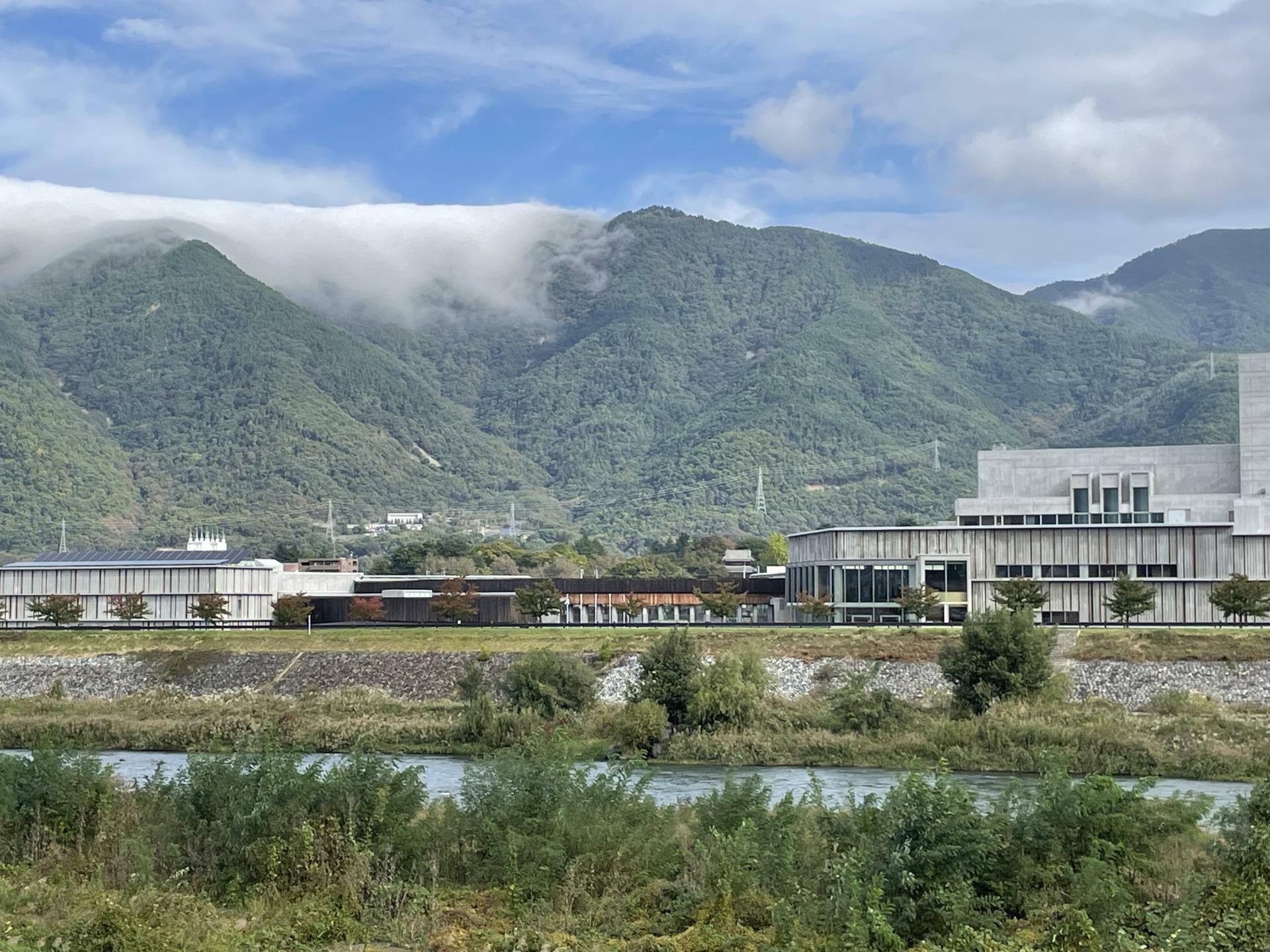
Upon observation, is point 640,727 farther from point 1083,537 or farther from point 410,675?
point 1083,537

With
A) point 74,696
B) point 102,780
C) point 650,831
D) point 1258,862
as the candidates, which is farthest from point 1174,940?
point 74,696

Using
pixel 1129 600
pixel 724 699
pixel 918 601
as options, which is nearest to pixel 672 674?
pixel 724 699

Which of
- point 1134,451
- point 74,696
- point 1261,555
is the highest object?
point 1134,451

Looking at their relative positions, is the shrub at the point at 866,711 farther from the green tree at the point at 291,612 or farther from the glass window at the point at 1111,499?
the green tree at the point at 291,612

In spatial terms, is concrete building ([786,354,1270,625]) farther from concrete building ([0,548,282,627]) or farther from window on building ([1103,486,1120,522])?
concrete building ([0,548,282,627])

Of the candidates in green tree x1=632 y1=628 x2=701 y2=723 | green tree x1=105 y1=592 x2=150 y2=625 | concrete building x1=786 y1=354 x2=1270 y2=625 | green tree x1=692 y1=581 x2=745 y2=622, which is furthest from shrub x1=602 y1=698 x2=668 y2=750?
green tree x1=105 y1=592 x2=150 y2=625

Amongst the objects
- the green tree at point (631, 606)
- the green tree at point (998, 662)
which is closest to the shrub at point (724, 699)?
the green tree at point (998, 662)

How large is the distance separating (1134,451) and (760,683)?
48.3 m

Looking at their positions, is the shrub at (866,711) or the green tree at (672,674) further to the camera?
the green tree at (672,674)

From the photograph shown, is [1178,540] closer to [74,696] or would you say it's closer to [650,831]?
[74,696]

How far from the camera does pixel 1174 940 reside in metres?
17.5

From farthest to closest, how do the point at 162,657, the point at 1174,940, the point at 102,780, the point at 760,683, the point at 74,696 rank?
the point at 162,657
the point at 74,696
the point at 760,683
the point at 102,780
the point at 1174,940

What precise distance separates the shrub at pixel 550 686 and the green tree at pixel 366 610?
43038 mm

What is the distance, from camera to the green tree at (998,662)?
49.4 meters
